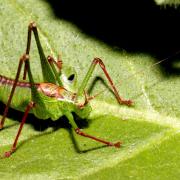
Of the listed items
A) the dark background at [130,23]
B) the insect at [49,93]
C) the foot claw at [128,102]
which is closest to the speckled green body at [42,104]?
the insect at [49,93]

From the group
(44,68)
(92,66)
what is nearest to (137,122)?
(92,66)

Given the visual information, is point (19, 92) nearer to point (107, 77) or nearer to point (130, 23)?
point (107, 77)

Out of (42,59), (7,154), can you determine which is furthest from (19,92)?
(7,154)

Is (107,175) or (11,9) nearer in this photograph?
(107,175)

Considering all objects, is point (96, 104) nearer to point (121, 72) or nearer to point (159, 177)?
point (121, 72)

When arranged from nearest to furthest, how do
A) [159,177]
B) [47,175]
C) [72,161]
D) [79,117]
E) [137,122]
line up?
[159,177], [47,175], [72,161], [137,122], [79,117]

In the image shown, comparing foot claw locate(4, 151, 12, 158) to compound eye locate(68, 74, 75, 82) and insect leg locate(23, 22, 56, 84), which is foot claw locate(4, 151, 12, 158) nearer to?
insect leg locate(23, 22, 56, 84)
